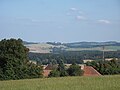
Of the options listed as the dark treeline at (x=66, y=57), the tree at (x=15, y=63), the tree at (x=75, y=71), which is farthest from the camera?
the dark treeline at (x=66, y=57)

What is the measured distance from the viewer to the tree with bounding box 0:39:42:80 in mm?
45312

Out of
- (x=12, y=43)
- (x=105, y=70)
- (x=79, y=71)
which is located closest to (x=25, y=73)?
(x=12, y=43)

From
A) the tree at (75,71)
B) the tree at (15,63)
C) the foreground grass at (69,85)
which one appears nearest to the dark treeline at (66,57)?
the tree at (75,71)

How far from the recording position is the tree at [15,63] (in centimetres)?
4531

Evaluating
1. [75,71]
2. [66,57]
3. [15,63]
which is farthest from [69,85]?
[66,57]

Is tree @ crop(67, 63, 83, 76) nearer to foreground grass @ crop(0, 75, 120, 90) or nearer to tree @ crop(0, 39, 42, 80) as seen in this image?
tree @ crop(0, 39, 42, 80)

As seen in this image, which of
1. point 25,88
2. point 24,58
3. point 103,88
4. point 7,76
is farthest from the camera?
point 24,58

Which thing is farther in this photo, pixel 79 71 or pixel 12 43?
pixel 79 71

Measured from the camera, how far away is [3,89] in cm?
1967

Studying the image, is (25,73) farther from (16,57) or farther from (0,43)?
(0,43)

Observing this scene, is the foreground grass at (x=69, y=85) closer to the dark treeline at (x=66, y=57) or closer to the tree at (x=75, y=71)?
the tree at (x=75, y=71)

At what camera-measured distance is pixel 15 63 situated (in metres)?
46.1

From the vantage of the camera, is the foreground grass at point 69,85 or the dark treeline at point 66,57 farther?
the dark treeline at point 66,57

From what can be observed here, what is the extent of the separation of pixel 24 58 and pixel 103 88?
30078mm
